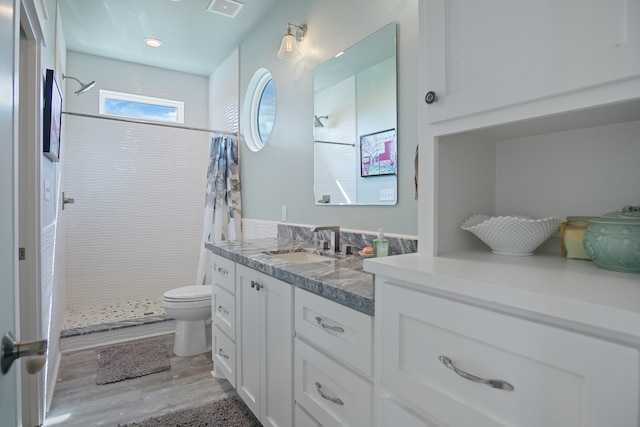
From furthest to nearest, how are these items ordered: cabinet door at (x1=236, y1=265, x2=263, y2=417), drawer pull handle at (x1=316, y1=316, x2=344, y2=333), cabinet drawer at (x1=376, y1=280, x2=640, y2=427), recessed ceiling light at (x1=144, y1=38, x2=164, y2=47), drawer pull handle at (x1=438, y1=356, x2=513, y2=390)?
recessed ceiling light at (x1=144, y1=38, x2=164, y2=47) → cabinet door at (x1=236, y1=265, x2=263, y2=417) → drawer pull handle at (x1=316, y1=316, x2=344, y2=333) → drawer pull handle at (x1=438, y1=356, x2=513, y2=390) → cabinet drawer at (x1=376, y1=280, x2=640, y2=427)

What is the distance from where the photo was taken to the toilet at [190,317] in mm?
2551

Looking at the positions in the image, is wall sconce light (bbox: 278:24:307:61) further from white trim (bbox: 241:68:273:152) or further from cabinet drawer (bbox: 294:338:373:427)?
cabinet drawer (bbox: 294:338:373:427)

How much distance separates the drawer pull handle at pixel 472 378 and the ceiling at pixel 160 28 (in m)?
2.70

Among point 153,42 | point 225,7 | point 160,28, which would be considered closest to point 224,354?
point 225,7

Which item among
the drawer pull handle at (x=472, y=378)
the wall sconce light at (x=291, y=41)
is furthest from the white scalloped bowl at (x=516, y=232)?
the wall sconce light at (x=291, y=41)

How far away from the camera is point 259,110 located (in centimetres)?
312

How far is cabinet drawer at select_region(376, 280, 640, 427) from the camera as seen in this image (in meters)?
0.49

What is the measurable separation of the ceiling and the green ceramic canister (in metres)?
2.58

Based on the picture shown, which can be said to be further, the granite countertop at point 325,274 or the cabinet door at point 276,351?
the cabinet door at point 276,351

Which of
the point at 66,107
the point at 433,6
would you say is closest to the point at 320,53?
the point at 433,6

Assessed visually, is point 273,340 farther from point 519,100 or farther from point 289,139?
point 289,139

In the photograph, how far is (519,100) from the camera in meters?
0.76

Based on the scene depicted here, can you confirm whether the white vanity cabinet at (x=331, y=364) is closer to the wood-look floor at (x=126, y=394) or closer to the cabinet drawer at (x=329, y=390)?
the cabinet drawer at (x=329, y=390)

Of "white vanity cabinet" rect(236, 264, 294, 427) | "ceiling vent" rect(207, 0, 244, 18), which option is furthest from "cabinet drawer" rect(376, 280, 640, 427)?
"ceiling vent" rect(207, 0, 244, 18)
